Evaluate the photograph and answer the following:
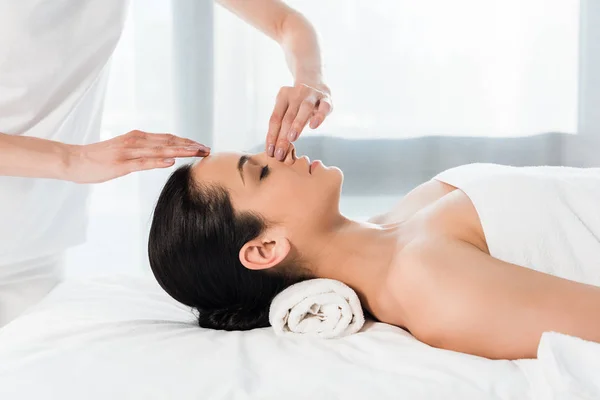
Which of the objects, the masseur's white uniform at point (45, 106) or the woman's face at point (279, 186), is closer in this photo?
the woman's face at point (279, 186)

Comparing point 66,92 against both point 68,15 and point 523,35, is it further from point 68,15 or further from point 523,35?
point 523,35

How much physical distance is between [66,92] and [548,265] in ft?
3.81

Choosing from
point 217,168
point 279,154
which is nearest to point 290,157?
point 279,154

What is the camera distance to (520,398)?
1140 millimetres

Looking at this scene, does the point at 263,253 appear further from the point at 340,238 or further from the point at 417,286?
the point at 417,286

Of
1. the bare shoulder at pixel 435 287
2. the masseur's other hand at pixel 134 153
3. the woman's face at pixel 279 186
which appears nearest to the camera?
the bare shoulder at pixel 435 287

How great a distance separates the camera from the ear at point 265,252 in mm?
1509

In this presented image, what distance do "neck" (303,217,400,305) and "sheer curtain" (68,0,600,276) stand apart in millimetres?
1255

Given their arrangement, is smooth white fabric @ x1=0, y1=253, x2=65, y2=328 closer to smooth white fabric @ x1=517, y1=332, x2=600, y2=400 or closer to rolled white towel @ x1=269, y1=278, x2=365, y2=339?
rolled white towel @ x1=269, y1=278, x2=365, y2=339

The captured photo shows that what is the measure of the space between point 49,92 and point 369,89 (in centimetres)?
138

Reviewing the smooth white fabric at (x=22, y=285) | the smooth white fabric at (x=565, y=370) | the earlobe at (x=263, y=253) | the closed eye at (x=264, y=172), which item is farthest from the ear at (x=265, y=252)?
the smooth white fabric at (x=22, y=285)

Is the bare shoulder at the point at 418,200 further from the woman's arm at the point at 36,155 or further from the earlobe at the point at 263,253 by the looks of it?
the woman's arm at the point at 36,155

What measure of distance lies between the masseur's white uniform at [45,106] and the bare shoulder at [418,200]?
0.78 meters

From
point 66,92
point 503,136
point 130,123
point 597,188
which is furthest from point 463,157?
point 66,92
